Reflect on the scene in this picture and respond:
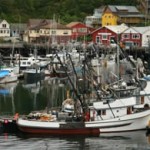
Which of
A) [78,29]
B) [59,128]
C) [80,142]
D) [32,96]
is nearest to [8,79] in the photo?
[32,96]

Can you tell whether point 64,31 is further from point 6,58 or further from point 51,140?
point 51,140

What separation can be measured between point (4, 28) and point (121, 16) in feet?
68.5

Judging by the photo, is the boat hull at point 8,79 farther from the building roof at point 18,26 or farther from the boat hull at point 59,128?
A: the building roof at point 18,26

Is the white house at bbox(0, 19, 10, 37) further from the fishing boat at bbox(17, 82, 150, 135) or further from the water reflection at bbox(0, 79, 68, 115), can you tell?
the fishing boat at bbox(17, 82, 150, 135)

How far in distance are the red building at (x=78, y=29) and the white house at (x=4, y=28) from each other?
31.3 ft

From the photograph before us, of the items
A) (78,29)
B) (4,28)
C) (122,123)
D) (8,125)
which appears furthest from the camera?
(4,28)

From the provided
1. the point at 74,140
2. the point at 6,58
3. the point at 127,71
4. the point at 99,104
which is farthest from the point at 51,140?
the point at 6,58

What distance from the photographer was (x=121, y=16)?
10694 cm

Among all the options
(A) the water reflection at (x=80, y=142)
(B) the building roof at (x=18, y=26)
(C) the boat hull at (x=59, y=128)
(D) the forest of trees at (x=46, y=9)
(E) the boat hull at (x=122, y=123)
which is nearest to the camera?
(A) the water reflection at (x=80, y=142)

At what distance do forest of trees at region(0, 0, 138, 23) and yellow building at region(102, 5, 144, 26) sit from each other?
497 cm

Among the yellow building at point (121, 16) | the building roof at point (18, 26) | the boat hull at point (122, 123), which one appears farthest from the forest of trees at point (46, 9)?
the boat hull at point (122, 123)

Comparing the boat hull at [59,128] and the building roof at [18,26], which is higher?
the building roof at [18,26]

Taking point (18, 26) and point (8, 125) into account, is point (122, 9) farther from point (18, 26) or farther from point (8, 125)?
point (8, 125)

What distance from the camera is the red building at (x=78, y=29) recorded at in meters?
97.4
